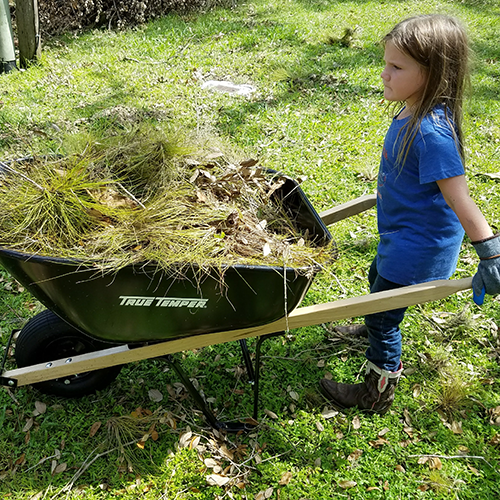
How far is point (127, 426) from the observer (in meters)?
2.49

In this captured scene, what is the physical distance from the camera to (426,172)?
1.83 meters

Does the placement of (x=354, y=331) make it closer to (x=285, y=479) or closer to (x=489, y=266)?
(x=285, y=479)

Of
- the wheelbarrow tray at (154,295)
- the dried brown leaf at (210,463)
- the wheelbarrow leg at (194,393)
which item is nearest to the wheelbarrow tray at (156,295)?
the wheelbarrow tray at (154,295)

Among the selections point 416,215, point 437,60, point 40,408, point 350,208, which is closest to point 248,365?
point 350,208

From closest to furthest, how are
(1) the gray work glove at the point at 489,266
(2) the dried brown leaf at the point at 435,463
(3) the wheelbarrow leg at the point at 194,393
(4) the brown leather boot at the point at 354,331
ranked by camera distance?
(1) the gray work glove at the point at 489,266, (3) the wheelbarrow leg at the point at 194,393, (2) the dried brown leaf at the point at 435,463, (4) the brown leather boot at the point at 354,331

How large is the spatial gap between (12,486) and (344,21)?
8427mm

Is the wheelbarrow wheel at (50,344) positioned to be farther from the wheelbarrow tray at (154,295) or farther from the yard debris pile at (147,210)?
the yard debris pile at (147,210)

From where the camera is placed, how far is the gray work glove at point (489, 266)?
1713 mm

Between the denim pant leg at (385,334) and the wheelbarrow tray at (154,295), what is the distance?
1.95ft

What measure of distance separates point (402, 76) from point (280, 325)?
1154mm

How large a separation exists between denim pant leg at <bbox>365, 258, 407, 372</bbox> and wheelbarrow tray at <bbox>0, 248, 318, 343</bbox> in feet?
1.95

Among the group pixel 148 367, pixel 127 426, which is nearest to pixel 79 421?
pixel 127 426

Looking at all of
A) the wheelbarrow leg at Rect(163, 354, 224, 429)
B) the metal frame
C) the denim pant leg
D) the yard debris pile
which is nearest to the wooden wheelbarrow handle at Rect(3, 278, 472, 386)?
the metal frame

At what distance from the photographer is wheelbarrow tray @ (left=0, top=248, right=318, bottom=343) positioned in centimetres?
173
